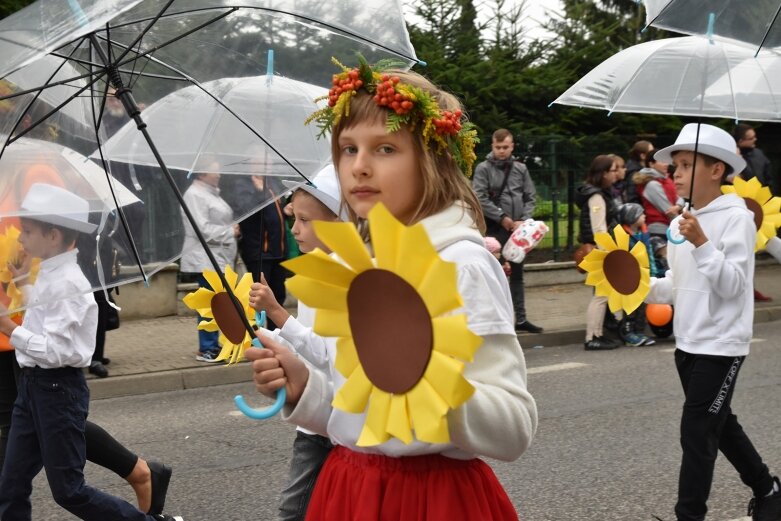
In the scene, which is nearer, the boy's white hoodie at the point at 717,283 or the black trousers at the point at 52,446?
the black trousers at the point at 52,446

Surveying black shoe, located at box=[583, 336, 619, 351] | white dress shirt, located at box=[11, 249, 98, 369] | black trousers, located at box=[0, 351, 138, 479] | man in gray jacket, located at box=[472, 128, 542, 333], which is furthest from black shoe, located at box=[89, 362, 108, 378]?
black shoe, located at box=[583, 336, 619, 351]

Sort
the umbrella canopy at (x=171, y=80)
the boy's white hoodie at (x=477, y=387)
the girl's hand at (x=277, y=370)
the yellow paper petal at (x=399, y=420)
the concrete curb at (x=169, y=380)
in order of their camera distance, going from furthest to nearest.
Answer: the concrete curb at (x=169, y=380) < the umbrella canopy at (x=171, y=80) < the girl's hand at (x=277, y=370) < the boy's white hoodie at (x=477, y=387) < the yellow paper petal at (x=399, y=420)

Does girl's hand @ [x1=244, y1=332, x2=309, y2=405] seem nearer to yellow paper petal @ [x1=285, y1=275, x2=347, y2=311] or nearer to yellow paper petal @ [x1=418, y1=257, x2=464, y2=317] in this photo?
yellow paper petal @ [x1=285, y1=275, x2=347, y2=311]

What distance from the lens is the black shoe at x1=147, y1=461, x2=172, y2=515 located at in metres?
4.79

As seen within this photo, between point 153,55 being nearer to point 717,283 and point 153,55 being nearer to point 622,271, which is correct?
point 622,271

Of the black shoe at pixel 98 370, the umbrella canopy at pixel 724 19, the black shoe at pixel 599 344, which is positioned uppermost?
the umbrella canopy at pixel 724 19

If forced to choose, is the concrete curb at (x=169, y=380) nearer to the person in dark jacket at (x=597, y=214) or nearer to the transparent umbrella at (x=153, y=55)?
the person in dark jacket at (x=597, y=214)

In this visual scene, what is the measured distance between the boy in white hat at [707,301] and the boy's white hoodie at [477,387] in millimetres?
2231

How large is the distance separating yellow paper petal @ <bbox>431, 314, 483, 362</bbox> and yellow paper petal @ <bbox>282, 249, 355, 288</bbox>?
193 millimetres

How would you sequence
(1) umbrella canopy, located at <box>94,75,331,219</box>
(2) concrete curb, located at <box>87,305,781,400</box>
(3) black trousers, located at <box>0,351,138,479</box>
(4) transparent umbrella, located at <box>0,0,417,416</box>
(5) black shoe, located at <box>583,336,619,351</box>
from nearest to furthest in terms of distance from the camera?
(4) transparent umbrella, located at <box>0,0,417,416</box> < (1) umbrella canopy, located at <box>94,75,331,219</box> < (3) black trousers, located at <box>0,351,138,479</box> < (2) concrete curb, located at <box>87,305,781,400</box> < (5) black shoe, located at <box>583,336,619,351</box>

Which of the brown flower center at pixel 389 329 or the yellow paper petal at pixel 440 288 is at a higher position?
the yellow paper petal at pixel 440 288

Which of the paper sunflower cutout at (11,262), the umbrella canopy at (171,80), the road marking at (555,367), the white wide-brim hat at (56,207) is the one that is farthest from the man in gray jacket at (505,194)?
the paper sunflower cutout at (11,262)

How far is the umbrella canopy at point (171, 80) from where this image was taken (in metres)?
2.91

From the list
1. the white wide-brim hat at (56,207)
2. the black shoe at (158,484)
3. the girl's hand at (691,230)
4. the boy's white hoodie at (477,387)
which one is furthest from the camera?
the black shoe at (158,484)
